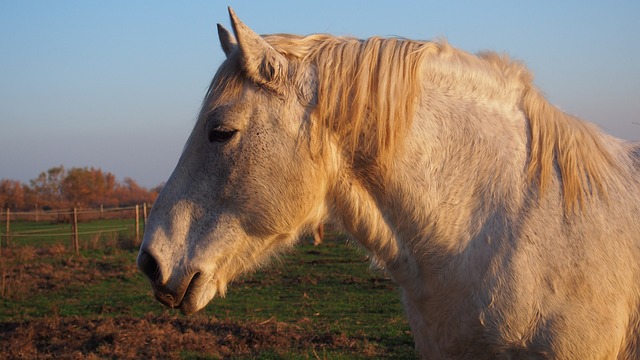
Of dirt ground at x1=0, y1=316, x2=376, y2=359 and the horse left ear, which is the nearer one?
the horse left ear

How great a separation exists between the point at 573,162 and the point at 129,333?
6723mm

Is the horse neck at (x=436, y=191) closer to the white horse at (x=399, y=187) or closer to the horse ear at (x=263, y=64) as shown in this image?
the white horse at (x=399, y=187)

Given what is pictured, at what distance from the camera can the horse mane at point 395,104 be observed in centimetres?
240

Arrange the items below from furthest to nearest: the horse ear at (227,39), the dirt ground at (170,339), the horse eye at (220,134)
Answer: the dirt ground at (170,339) < the horse ear at (227,39) < the horse eye at (220,134)

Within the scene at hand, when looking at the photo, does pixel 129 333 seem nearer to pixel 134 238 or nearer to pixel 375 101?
pixel 375 101

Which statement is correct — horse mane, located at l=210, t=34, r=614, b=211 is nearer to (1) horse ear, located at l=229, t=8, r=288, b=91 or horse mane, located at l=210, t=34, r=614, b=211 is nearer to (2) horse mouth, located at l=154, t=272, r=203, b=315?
(1) horse ear, located at l=229, t=8, r=288, b=91

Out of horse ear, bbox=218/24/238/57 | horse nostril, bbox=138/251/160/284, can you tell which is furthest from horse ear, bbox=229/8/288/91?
horse nostril, bbox=138/251/160/284

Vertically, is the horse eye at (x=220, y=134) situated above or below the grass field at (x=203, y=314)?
above

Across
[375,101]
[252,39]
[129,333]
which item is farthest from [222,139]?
[129,333]

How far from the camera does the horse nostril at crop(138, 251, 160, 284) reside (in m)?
2.38

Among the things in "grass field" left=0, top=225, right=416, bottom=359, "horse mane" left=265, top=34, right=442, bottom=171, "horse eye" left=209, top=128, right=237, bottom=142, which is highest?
"horse mane" left=265, top=34, right=442, bottom=171

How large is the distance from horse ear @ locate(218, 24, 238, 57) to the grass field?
43.4 inches

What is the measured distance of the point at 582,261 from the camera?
2.27m

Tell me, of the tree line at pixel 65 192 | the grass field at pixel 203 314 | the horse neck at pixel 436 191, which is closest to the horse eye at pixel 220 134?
the horse neck at pixel 436 191
